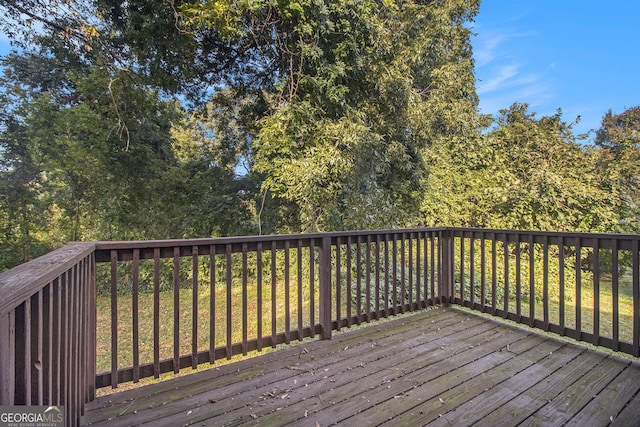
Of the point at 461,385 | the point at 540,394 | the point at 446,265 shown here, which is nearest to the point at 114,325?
the point at 461,385

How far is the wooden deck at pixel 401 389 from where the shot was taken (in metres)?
1.72

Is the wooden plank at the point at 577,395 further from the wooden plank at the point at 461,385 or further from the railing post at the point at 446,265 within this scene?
the railing post at the point at 446,265

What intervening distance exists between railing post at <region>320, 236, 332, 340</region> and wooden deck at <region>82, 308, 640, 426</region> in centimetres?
12

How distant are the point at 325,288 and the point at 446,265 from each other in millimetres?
1671

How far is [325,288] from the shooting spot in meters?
2.82

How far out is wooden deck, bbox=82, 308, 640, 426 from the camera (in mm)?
1721

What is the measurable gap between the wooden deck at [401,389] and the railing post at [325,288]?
0.12 m

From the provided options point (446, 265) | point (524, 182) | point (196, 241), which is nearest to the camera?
point (196, 241)

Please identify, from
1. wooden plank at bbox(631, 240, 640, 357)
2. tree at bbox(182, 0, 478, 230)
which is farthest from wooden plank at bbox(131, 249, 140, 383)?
wooden plank at bbox(631, 240, 640, 357)

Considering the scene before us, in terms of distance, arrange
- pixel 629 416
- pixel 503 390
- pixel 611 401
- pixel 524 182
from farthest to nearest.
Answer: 1. pixel 524 182
2. pixel 503 390
3. pixel 611 401
4. pixel 629 416

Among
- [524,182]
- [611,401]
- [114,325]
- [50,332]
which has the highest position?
[524,182]

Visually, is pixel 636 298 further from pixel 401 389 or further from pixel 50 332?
pixel 50 332

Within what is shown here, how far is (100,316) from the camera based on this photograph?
7.64m

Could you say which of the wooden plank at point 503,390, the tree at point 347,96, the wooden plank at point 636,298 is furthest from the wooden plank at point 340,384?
the tree at point 347,96
